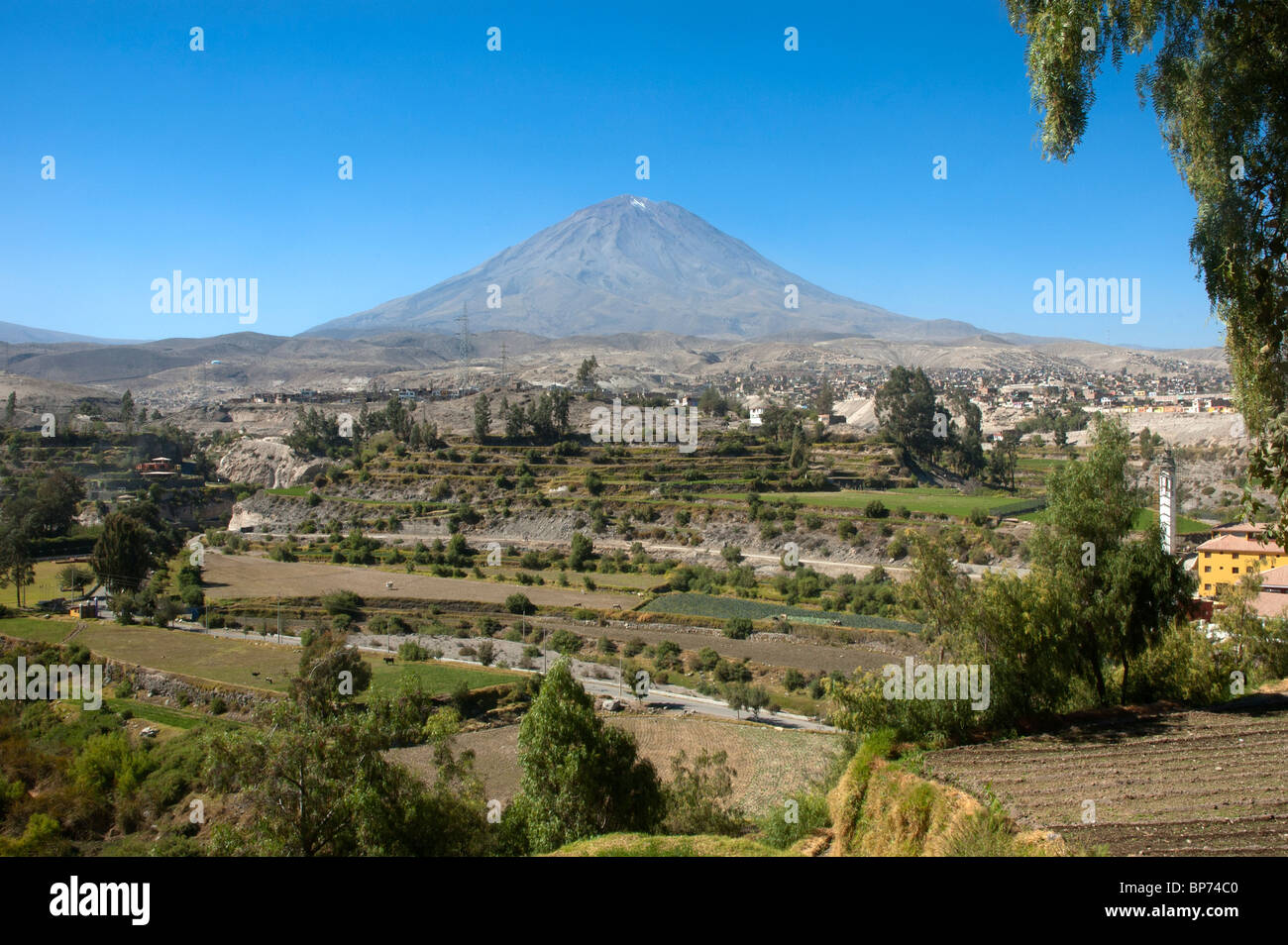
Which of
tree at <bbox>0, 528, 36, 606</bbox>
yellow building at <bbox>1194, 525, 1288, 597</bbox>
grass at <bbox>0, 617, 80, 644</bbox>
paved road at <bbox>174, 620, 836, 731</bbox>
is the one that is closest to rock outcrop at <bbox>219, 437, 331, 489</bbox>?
tree at <bbox>0, 528, 36, 606</bbox>

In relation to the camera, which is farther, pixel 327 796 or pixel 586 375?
pixel 586 375

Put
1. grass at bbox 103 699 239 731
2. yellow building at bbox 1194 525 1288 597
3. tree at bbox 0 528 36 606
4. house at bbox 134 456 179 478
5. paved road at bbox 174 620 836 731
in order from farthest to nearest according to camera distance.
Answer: house at bbox 134 456 179 478 → tree at bbox 0 528 36 606 → yellow building at bbox 1194 525 1288 597 → paved road at bbox 174 620 836 731 → grass at bbox 103 699 239 731

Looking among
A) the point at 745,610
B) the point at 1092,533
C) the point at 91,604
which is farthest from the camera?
the point at 745,610

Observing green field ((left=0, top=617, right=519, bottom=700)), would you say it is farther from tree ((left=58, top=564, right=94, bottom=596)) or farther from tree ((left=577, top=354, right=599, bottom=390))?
tree ((left=577, top=354, right=599, bottom=390))

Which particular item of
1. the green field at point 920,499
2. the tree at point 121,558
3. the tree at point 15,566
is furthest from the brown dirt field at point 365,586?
the green field at point 920,499

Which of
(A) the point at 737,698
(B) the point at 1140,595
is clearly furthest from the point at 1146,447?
(B) the point at 1140,595

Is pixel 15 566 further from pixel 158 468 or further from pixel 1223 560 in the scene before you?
pixel 1223 560

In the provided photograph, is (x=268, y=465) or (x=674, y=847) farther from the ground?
(x=268, y=465)
